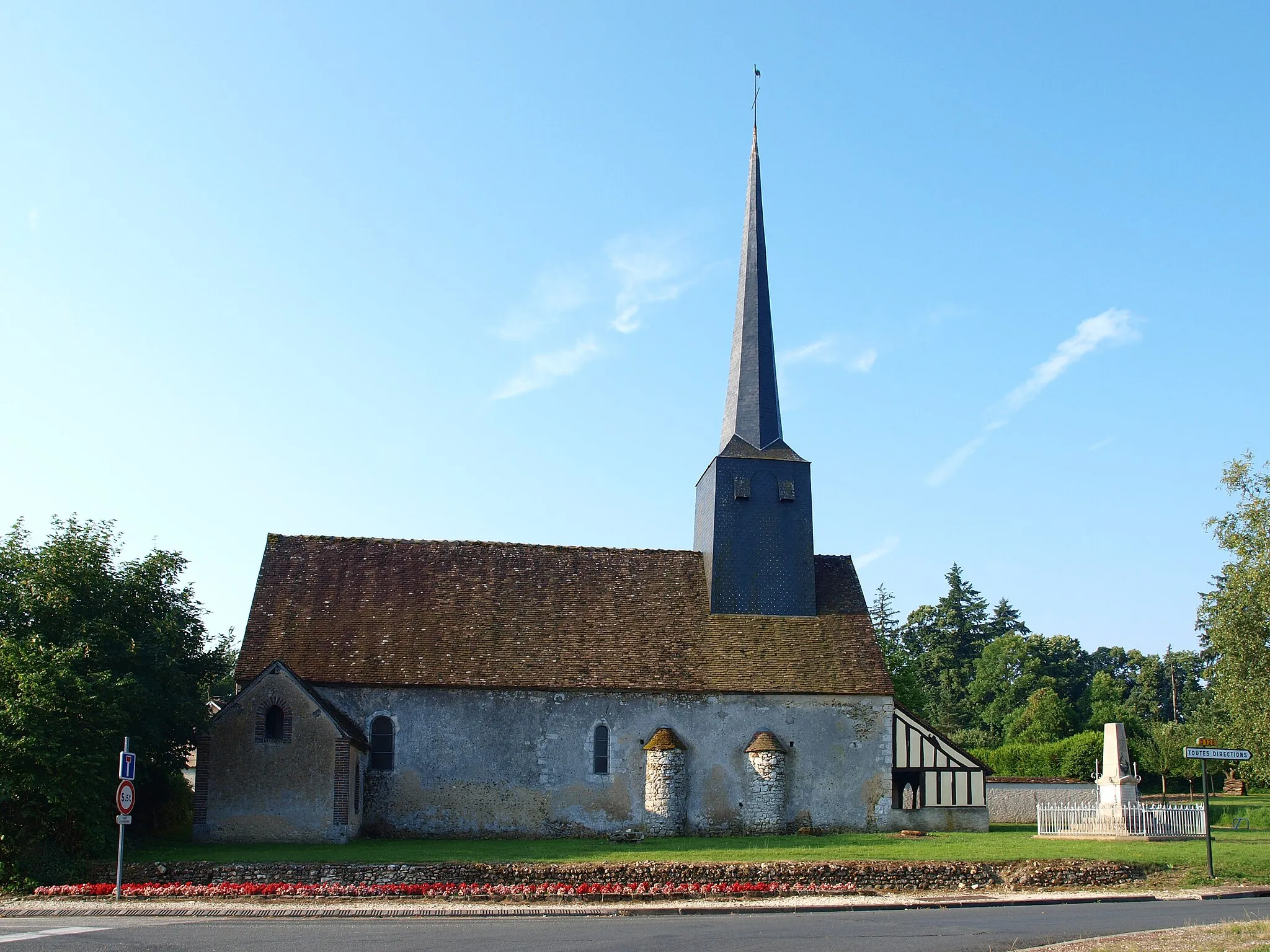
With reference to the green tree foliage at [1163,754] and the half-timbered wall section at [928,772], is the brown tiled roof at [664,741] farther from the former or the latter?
the green tree foliage at [1163,754]

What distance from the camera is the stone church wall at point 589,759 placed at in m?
26.8

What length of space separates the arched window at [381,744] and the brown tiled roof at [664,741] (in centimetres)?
645

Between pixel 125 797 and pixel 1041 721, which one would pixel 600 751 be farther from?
pixel 1041 721

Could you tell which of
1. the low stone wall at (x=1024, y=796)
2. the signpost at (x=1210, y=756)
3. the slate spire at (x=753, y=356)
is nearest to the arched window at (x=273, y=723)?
the slate spire at (x=753, y=356)

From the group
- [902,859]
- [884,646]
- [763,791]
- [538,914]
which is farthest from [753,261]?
[884,646]

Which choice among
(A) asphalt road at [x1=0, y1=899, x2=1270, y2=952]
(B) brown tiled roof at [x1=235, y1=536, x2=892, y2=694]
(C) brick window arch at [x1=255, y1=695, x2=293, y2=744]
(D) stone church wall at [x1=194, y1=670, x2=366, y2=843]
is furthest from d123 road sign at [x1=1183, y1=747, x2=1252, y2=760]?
(C) brick window arch at [x1=255, y1=695, x2=293, y2=744]

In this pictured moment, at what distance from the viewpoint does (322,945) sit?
13.7m

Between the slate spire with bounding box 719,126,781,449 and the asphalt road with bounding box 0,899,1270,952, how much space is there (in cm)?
1633

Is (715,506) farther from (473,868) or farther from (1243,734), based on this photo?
(1243,734)

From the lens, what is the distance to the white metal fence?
2552cm

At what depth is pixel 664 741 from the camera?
2722cm

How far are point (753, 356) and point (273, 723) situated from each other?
666 inches

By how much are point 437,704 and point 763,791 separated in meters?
8.61

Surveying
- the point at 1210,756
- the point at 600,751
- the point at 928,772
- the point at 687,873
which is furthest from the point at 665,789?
the point at 1210,756
